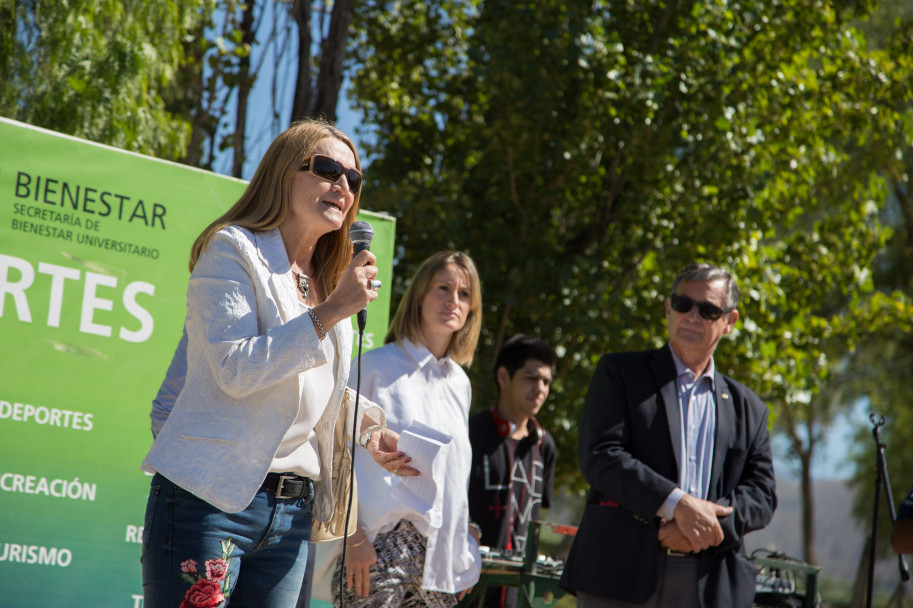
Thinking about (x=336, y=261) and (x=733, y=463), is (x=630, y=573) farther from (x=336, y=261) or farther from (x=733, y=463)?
(x=336, y=261)

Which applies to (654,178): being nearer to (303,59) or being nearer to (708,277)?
(303,59)

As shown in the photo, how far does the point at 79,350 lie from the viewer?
376 cm

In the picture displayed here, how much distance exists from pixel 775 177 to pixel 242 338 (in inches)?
241

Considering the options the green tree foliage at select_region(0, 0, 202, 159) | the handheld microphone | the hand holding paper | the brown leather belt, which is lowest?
the brown leather belt

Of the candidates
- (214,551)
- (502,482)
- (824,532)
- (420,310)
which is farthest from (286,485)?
(824,532)

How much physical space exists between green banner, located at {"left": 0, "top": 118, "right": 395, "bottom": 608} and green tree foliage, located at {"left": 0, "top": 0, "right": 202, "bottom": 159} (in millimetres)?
1996

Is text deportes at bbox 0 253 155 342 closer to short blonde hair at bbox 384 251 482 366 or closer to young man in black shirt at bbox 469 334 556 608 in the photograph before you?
short blonde hair at bbox 384 251 482 366

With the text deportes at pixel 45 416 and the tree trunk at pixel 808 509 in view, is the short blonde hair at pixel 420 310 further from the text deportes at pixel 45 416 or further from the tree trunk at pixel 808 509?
the tree trunk at pixel 808 509

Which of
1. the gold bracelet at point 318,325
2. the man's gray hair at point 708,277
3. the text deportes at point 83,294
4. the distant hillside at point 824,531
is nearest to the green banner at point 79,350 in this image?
the text deportes at point 83,294

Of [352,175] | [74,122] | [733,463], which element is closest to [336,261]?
[352,175]

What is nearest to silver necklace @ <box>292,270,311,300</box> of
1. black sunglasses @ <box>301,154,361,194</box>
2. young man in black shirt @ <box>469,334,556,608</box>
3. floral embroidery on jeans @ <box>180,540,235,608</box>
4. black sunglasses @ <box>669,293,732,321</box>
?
black sunglasses @ <box>301,154,361,194</box>

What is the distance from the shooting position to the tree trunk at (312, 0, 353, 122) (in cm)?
730

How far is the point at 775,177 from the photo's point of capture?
7094 millimetres

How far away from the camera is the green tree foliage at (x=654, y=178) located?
6.95 m
